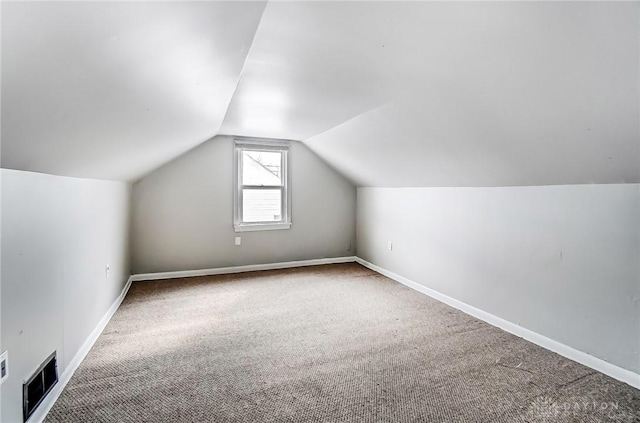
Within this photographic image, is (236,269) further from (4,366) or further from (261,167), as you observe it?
(4,366)

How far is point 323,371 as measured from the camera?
199 centimetres

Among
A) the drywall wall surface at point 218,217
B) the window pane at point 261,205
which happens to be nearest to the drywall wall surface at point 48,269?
the drywall wall surface at point 218,217

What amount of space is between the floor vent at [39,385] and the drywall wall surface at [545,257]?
3.09m

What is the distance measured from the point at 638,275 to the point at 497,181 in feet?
3.45

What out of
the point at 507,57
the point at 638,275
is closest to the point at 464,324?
the point at 638,275

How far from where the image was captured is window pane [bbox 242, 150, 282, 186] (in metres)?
4.44

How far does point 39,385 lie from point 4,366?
1.26 feet

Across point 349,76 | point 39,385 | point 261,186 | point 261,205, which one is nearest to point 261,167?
point 261,186

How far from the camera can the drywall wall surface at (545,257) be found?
192 cm

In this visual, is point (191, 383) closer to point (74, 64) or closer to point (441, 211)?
point (74, 64)

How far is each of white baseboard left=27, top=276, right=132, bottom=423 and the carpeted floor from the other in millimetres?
37

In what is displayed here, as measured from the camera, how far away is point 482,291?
9.34ft

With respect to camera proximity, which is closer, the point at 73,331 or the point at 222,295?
the point at 73,331

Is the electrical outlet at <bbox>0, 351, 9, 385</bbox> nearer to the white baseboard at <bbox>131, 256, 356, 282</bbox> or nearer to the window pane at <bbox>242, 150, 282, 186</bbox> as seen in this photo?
the white baseboard at <bbox>131, 256, 356, 282</bbox>
